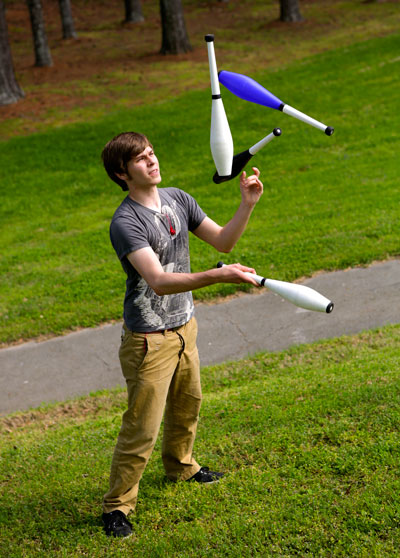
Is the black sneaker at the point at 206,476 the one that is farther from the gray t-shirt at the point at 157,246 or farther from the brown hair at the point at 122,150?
the brown hair at the point at 122,150

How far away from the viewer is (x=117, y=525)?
4094 mm

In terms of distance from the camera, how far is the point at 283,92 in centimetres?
1603

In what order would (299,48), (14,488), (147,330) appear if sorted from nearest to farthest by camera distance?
1. (147,330)
2. (14,488)
3. (299,48)

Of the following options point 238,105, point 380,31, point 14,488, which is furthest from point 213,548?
point 380,31

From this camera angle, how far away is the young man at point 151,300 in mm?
3658

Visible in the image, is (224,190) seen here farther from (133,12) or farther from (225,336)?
(133,12)

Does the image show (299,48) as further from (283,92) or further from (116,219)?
(116,219)

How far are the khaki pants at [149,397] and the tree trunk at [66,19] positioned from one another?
24.5 m

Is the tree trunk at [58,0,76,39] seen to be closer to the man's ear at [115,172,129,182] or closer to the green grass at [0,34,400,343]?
the green grass at [0,34,400,343]

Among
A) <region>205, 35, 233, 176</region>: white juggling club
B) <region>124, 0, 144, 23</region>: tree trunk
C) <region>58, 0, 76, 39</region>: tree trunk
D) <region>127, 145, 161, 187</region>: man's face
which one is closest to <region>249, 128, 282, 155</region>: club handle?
<region>205, 35, 233, 176</region>: white juggling club

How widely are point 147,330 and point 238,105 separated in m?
12.5

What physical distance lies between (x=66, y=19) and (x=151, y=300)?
24842mm

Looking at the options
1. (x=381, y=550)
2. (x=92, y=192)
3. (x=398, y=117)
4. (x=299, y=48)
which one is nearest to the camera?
(x=381, y=550)

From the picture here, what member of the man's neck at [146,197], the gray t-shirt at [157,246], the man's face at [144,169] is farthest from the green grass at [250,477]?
the man's face at [144,169]
